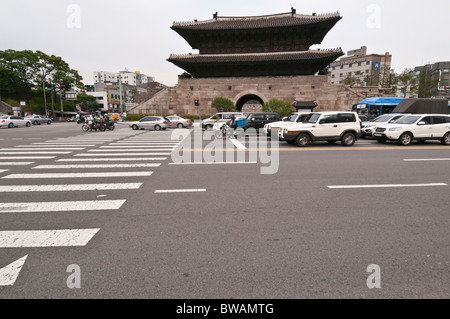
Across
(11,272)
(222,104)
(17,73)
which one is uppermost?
(17,73)

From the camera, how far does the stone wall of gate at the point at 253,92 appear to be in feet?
114

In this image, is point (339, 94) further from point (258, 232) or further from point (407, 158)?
point (258, 232)

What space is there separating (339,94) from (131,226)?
36.6 metres

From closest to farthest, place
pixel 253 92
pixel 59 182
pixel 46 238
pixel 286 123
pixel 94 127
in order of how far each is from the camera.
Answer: pixel 46 238
pixel 59 182
pixel 286 123
pixel 94 127
pixel 253 92

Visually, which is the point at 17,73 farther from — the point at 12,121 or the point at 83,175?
the point at 83,175

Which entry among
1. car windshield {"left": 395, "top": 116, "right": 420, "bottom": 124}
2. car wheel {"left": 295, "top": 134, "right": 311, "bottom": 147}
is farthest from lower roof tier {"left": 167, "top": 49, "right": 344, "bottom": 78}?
car wheel {"left": 295, "top": 134, "right": 311, "bottom": 147}

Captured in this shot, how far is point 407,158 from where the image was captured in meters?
9.68

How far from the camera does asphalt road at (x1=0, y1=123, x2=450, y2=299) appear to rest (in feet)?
8.71

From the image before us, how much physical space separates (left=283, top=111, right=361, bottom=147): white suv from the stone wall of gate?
76.8 ft

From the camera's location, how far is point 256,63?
A: 34594 mm

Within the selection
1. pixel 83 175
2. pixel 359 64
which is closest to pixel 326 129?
pixel 83 175

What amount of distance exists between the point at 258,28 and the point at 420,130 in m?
26.1

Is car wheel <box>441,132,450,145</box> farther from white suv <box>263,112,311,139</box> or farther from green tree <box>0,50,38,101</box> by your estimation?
green tree <box>0,50,38,101</box>
